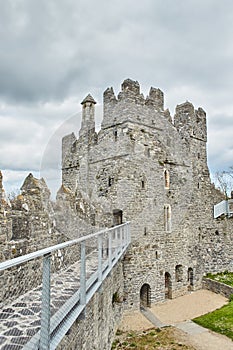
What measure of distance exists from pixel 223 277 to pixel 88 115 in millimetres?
10677

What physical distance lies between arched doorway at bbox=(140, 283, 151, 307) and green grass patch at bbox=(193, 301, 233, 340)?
2142 millimetres

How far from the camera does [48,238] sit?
665cm

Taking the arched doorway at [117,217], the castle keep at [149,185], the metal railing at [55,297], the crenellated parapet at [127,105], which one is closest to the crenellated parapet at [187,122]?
the castle keep at [149,185]

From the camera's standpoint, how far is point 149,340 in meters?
9.66

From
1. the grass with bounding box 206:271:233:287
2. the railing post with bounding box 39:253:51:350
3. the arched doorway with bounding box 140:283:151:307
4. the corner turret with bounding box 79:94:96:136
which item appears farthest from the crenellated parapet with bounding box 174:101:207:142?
the railing post with bounding box 39:253:51:350

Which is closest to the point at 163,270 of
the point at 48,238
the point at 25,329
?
the point at 48,238

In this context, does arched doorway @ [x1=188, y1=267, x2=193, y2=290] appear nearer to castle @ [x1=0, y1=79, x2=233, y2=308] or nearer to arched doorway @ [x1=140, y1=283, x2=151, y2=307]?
castle @ [x1=0, y1=79, x2=233, y2=308]

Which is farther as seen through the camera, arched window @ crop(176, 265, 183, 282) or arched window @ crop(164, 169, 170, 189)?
arched window @ crop(176, 265, 183, 282)

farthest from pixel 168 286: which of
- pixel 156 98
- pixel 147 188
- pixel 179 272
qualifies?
pixel 156 98

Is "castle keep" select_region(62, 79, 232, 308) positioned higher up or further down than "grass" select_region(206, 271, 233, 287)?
higher up

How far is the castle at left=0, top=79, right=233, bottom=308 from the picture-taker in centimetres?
1272

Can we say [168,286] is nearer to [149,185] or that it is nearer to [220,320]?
[220,320]

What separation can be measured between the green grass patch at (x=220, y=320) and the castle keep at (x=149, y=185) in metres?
2.29

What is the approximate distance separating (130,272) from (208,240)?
6.62 meters
